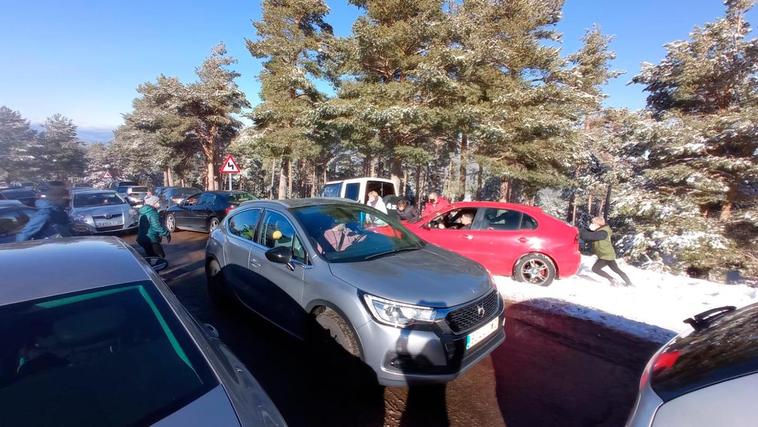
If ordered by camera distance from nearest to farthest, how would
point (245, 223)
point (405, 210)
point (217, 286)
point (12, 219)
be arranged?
point (245, 223)
point (12, 219)
point (217, 286)
point (405, 210)

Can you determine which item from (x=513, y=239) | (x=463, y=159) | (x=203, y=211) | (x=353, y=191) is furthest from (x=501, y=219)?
(x=463, y=159)

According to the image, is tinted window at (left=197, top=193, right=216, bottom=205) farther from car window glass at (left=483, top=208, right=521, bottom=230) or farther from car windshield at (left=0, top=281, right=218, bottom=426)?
car windshield at (left=0, top=281, right=218, bottom=426)

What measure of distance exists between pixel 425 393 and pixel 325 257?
154cm

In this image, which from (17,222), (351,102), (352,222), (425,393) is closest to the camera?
(425,393)

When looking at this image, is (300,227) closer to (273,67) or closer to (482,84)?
(482,84)

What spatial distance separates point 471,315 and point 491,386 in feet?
2.92

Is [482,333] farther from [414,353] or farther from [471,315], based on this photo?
[414,353]

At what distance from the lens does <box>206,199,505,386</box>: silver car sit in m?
2.71

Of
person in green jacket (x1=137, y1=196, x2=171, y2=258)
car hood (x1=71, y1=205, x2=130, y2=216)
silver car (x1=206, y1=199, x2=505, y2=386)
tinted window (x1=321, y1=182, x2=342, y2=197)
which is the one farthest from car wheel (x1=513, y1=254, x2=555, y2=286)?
car hood (x1=71, y1=205, x2=130, y2=216)

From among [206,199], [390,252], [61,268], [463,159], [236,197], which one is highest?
[463,159]

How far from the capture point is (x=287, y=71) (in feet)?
58.1

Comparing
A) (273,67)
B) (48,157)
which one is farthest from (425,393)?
(48,157)

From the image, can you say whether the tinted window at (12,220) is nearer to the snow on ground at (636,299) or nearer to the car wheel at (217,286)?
the car wheel at (217,286)

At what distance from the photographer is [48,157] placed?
1900 inches
